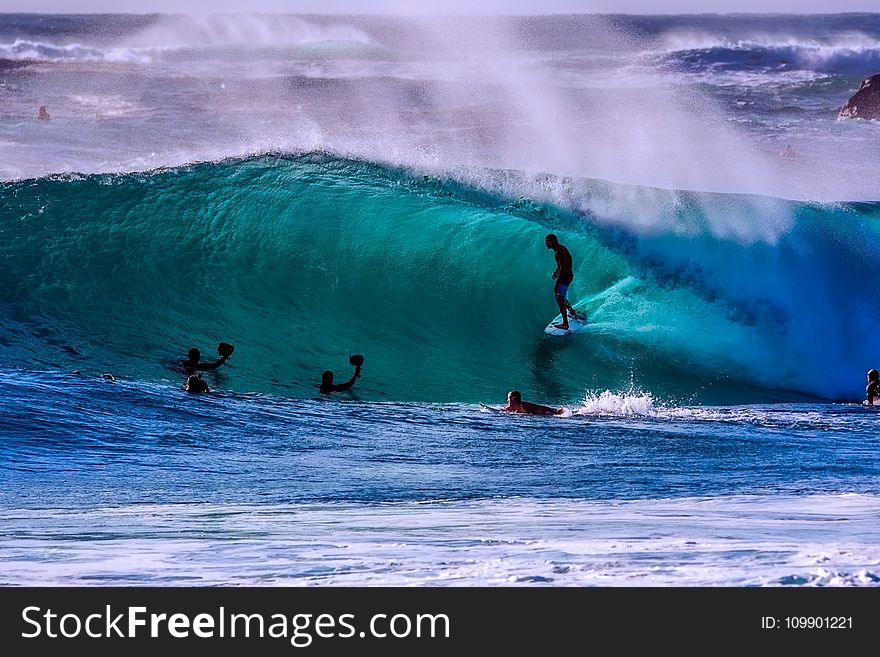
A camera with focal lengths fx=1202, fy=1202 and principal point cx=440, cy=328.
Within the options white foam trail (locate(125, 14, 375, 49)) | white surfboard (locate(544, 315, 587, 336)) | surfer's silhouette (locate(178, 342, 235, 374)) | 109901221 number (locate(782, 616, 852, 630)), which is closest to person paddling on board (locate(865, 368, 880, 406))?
white surfboard (locate(544, 315, 587, 336))

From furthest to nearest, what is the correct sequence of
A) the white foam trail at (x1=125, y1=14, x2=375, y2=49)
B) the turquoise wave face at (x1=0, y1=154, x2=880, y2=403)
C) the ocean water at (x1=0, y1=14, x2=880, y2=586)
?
1. the white foam trail at (x1=125, y1=14, x2=375, y2=49)
2. the turquoise wave face at (x1=0, y1=154, x2=880, y2=403)
3. the ocean water at (x1=0, y1=14, x2=880, y2=586)

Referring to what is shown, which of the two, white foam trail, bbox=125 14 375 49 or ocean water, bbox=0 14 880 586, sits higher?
white foam trail, bbox=125 14 375 49

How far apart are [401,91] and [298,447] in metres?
32.6

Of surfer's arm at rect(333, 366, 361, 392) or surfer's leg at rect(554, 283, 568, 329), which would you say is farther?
surfer's leg at rect(554, 283, 568, 329)

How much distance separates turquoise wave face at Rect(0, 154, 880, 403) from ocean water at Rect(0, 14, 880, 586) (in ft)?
0.13

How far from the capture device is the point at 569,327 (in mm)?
13086

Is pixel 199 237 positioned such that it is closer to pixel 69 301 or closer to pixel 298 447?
pixel 69 301

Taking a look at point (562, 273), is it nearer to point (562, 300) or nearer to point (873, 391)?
point (562, 300)

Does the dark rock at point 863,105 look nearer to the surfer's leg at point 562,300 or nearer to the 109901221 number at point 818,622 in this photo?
the surfer's leg at point 562,300

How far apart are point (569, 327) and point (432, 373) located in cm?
170

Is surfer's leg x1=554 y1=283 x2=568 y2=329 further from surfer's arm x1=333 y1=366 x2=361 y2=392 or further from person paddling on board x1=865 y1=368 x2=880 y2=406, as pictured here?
person paddling on board x1=865 y1=368 x2=880 y2=406

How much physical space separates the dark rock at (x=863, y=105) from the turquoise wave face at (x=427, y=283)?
25004mm

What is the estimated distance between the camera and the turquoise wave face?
1236cm

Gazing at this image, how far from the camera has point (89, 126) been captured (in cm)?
3669
